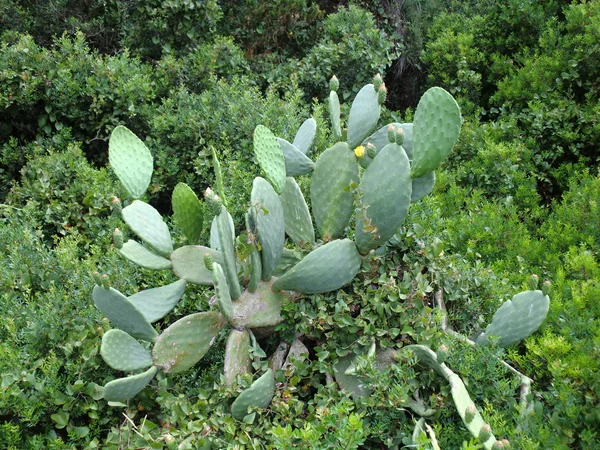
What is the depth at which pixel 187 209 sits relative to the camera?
2674mm

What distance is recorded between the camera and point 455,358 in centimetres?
222

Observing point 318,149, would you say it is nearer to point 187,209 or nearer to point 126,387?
point 187,209

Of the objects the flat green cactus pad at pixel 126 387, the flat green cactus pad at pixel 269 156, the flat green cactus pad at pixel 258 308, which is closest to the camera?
the flat green cactus pad at pixel 126 387

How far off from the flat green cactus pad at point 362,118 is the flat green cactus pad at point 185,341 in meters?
1.04

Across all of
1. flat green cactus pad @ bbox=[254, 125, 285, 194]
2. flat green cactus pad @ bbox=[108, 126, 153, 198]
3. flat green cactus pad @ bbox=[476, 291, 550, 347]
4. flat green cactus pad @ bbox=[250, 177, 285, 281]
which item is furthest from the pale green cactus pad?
flat green cactus pad @ bbox=[476, 291, 550, 347]

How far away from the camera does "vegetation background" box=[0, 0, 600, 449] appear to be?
2.21 metres

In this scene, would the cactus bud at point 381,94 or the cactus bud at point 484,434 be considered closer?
the cactus bud at point 484,434

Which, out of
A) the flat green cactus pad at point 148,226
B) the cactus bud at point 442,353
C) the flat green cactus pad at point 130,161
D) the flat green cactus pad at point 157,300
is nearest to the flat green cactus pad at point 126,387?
the flat green cactus pad at point 157,300

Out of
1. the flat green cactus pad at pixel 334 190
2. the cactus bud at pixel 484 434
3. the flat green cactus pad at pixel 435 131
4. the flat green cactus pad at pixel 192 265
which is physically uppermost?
the flat green cactus pad at pixel 435 131

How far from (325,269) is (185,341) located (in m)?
0.66

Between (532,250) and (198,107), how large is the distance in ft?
8.72

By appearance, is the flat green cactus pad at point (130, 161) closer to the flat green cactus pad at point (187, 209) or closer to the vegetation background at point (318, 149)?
the flat green cactus pad at point (187, 209)

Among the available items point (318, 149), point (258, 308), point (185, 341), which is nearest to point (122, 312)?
point (185, 341)

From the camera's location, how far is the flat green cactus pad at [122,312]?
7.56 feet
